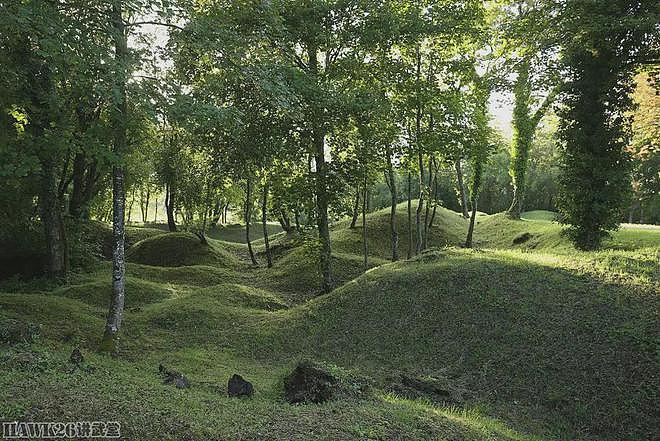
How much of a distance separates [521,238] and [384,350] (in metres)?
16.9

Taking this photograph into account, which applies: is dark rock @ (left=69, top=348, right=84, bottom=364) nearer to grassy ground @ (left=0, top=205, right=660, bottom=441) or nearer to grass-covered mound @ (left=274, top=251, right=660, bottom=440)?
grassy ground @ (left=0, top=205, right=660, bottom=441)

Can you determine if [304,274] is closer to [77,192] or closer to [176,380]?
[77,192]

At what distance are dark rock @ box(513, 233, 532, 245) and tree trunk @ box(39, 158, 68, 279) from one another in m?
22.9

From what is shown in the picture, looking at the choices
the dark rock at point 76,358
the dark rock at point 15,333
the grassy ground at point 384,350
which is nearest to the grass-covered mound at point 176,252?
the grassy ground at point 384,350

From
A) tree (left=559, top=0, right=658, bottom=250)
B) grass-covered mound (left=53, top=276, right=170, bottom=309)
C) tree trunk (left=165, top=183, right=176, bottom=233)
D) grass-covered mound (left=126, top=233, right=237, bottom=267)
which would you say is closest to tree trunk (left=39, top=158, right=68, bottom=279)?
grass-covered mound (left=53, top=276, right=170, bottom=309)

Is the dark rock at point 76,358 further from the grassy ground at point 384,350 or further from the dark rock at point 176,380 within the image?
the dark rock at point 176,380

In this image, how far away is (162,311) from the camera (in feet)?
50.4

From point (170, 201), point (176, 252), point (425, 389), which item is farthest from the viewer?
point (170, 201)

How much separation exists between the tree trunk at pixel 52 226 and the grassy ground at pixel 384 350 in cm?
74

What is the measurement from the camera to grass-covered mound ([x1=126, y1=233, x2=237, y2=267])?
88.2ft

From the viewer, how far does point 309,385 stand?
827cm

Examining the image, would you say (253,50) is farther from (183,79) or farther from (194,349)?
(194,349)

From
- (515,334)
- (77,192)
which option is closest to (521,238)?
(515,334)

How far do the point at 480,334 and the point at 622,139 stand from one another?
9065 mm
